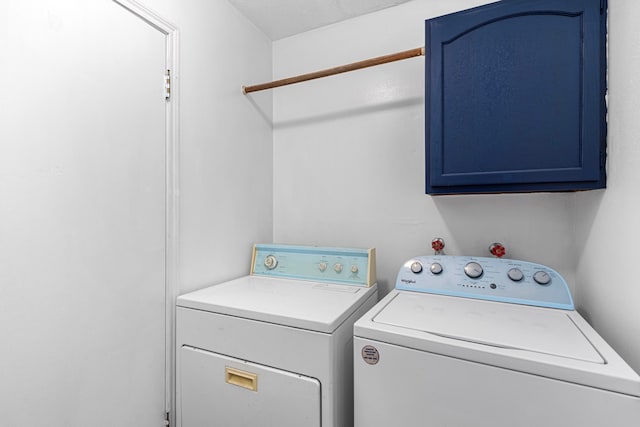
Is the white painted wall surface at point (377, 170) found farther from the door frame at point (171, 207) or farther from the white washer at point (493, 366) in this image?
the door frame at point (171, 207)

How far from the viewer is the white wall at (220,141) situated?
4.93ft

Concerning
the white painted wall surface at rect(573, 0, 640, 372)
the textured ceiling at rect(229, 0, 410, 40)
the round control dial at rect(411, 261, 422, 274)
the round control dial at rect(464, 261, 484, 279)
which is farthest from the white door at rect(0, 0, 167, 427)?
the white painted wall surface at rect(573, 0, 640, 372)

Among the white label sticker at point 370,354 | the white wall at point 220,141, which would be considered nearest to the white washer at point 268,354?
the white label sticker at point 370,354

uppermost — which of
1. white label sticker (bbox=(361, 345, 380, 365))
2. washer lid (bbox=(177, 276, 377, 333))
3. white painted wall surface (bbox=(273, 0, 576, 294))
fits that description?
white painted wall surface (bbox=(273, 0, 576, 294))

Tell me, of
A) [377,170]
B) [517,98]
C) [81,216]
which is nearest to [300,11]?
[377,170]

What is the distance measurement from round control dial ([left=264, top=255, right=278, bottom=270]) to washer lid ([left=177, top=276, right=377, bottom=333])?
0.12 meters

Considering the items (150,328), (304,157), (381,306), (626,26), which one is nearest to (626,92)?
(626,26)

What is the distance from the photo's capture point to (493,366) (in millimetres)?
864

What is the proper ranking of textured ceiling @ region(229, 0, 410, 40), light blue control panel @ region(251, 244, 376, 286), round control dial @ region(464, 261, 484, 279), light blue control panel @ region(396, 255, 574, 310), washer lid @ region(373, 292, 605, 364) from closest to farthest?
washer lid @ region(373, 292, 605, 364) → light blue control panel @ region(396, 255, 574, 310) → round control dial @ region(464, 261, 484, 279) → light blue control panel @ region(251, 244, 376, 286) → textured ceiling @ region(229, 0, 410, 40)

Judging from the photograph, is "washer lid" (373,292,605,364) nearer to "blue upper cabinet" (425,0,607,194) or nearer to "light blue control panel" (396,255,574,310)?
"light blue control panel" (396,255,574,310)

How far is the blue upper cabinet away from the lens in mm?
1137

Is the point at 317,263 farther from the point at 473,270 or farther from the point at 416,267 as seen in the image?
the point at 473,270

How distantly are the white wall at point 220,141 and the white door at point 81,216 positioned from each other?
15 cm

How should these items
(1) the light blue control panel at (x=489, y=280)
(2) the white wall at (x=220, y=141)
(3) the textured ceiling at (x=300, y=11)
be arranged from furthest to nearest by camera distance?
1. (3) the textured ceiling at (x=300, y=11)
2. (2) the white wall at (x=220, y=141)
3. (1) the light blue control panel at (x=489, y=280)
